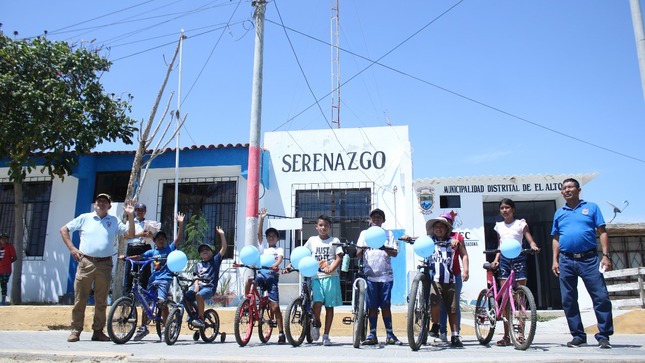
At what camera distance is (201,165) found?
1180cm

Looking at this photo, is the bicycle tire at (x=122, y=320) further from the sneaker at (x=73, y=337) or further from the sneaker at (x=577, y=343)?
the sneaker at (x=577, y=343)

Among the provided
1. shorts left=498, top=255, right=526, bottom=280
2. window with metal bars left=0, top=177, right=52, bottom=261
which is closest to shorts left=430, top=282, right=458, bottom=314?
shorts left=498, top=255, right=526, bottom=280

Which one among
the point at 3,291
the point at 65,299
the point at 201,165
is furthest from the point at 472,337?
the point at 3,291

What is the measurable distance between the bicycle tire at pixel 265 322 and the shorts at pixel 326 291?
69 cm

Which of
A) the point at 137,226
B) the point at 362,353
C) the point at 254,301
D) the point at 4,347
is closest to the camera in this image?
the point at 362,353

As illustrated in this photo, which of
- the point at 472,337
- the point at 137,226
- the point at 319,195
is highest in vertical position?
the point at 319,195

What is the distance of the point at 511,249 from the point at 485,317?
2.77ft

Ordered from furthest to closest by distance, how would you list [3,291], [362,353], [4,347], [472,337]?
[3,291] → [472,337] → [4,347] → [362,353]

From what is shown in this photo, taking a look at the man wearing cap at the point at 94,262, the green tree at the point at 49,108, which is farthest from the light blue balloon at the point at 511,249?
the green tree at the point at 49,108

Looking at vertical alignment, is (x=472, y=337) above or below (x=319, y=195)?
below

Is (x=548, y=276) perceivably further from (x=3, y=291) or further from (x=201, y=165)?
(x=3, y=291)

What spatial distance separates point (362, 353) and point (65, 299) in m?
9.07

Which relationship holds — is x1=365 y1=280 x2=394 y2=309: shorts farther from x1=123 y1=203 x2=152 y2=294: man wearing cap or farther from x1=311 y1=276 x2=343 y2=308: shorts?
x1=123 y1=203 x2=152 y2=294: man wearing cap

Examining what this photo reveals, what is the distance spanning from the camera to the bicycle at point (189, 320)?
20.0ft
